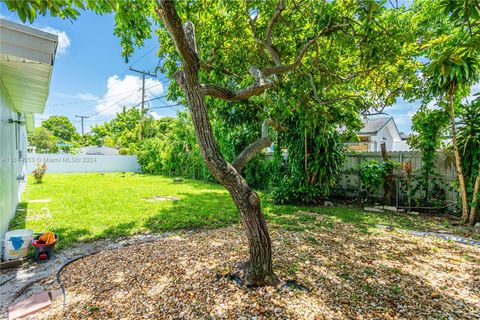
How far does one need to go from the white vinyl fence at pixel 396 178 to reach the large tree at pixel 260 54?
203cm

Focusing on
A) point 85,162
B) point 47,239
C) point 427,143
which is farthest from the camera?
point 85,162

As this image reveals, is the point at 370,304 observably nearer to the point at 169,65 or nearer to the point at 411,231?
the point at 411,231

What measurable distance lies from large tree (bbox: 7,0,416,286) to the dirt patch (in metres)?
0.40

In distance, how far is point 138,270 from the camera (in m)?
2.95

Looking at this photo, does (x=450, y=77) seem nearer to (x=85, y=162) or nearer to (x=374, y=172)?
(x=374, y=172)

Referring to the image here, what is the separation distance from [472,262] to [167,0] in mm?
4724

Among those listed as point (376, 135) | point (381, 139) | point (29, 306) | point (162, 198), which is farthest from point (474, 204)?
point (381, 139)

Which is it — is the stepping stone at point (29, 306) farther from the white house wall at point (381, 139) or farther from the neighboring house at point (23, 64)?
the white house wall at point (381, 139)

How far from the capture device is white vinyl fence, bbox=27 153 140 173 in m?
17.2

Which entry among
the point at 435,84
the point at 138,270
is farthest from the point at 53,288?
the point at 435,84

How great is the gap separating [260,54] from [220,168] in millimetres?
3814

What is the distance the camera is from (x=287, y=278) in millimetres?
2582

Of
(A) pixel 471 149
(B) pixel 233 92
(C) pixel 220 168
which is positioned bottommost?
(C) pixel 220 168

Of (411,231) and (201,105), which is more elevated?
(201,105)
